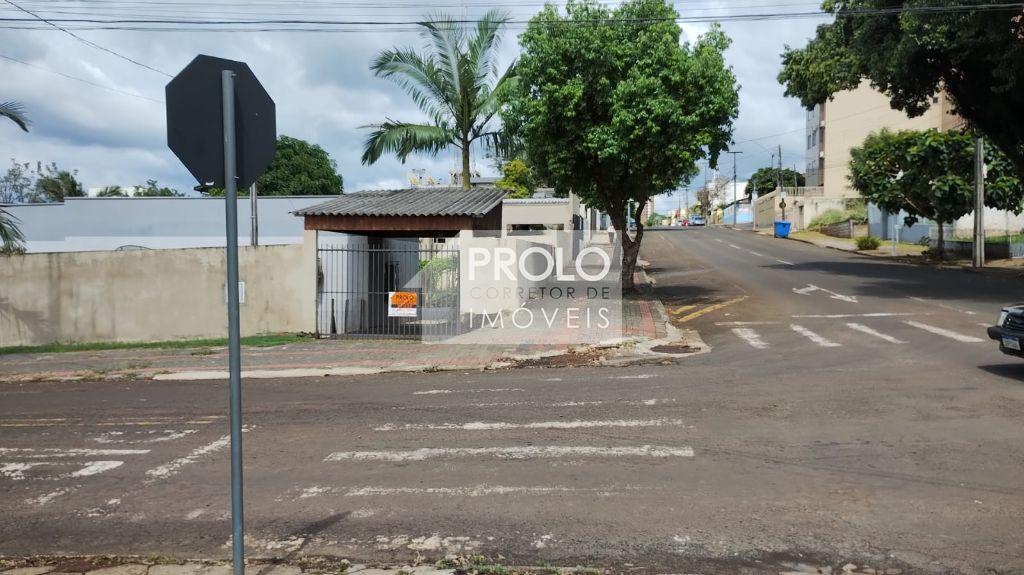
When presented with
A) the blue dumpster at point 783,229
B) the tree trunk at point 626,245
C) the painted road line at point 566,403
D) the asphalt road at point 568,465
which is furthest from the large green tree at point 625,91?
the blue dumpster at point 783,229

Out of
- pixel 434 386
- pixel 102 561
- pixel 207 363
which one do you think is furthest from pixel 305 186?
pixel 102 561

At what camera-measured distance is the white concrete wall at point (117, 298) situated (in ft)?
58.4

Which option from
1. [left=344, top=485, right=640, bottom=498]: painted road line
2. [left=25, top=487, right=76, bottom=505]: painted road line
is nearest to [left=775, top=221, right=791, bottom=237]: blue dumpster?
[left=344, top=485, right=640, bottom=498]: painted road line

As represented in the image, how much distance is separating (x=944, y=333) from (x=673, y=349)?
526 centimetres

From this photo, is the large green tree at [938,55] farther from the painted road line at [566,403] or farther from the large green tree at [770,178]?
the large green tree at [770,178]

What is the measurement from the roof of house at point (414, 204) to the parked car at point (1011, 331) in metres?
10.3

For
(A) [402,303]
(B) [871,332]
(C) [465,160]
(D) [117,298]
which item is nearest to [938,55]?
(B) [871,332]

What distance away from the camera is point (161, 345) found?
1703 centimetres

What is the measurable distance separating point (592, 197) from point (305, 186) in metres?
50.4

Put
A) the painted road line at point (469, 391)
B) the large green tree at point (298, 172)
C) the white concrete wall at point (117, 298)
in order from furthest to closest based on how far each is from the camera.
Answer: the large green tree at point (298, 172), the white concrete wall at point (117, 298), the painted road line at point (469, 391)

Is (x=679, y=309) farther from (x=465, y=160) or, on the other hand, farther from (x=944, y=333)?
(x=465, y=160)

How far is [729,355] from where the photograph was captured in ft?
41.5

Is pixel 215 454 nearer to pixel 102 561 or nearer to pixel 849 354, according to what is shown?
pixel 102 561

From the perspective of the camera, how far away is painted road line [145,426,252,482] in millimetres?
6414
